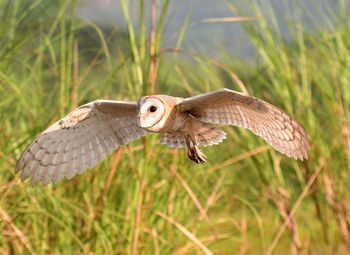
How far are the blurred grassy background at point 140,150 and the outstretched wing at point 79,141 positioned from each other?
152 millimetres

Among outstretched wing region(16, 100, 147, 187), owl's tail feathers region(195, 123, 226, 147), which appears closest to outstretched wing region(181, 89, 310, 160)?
owl's tail feathers region(195, 123, 226, 147)

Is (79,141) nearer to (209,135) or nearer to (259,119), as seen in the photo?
(209,135)

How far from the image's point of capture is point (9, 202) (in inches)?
87.6

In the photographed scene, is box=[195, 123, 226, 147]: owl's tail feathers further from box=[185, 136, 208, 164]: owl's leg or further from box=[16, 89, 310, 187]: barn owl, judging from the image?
box=[185, 136, 208, 164]: owl's leg

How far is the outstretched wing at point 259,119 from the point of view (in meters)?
1.39

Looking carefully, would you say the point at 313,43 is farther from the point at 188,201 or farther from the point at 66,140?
the point at 66,140

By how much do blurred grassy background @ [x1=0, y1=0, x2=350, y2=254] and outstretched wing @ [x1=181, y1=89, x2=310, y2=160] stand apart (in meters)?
0.27

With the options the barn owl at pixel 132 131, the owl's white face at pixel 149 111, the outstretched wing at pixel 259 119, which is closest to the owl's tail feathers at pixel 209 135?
the barn owl at pixel 132 131

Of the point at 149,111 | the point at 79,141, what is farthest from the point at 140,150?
the point at 149,111

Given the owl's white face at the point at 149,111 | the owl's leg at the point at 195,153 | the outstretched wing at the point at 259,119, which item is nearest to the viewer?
the owl's white face at the point at 149,111

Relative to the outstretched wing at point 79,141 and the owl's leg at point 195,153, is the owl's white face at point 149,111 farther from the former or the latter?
the outstretched wing at point 79,141

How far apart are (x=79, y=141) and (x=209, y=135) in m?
0.47

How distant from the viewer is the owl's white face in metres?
1.02

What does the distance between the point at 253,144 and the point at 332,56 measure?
83 centimetres
